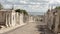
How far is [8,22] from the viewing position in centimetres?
3791

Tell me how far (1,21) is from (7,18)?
62.6 inches

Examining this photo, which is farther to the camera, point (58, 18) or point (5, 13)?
point (5, 13)

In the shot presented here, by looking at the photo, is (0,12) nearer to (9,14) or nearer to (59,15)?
(9,14)

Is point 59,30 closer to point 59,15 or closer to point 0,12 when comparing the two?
point 59,15

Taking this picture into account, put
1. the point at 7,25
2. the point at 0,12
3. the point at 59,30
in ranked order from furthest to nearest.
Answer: the point at 0,12, the point at 7,25, the point at 59,30

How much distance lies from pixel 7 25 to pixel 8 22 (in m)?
0.87

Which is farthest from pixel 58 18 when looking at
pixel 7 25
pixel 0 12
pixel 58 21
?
pixel 0 12

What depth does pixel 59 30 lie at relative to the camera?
21906 mm

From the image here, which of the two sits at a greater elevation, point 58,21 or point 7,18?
point 58,21

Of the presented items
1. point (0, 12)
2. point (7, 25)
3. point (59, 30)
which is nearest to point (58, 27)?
point (59, 30)

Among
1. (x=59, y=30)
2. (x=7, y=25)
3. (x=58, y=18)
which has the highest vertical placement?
(x=58, y=18)

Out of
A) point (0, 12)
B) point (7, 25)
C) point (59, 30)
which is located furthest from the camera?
point (0, 12)

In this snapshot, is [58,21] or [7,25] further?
[7,25]

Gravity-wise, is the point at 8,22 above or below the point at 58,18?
below
